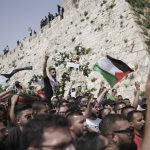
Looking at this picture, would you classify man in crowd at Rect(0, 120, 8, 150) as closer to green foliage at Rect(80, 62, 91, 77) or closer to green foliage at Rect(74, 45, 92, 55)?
green foliage at Rect(80, 62, 91, 77)

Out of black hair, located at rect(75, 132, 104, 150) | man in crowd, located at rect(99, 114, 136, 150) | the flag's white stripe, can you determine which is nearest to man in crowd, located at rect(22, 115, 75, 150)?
black hair, located at rect(75, 132, 104, 150)

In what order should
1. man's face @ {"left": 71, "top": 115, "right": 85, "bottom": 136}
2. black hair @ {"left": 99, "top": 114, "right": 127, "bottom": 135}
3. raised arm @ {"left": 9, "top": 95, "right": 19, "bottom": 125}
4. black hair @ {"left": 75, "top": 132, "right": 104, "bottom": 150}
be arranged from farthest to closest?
raised arm @ {"left": 9, "top": 95, "right": 19, "bottom": 125} < man's face @ {"left": 71, "top": 115, "right": 85, "bottom": 136} < black hair @ {"left": 99, "top": 114, "right": 127, "bottom": 135} < black hair @ {"left": 75, "top": 132, "right": 104, "bottom": 150}

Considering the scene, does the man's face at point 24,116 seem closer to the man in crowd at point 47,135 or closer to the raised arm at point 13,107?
the raised arm at point 13,107

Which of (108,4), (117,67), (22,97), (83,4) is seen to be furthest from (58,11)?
(22,97)

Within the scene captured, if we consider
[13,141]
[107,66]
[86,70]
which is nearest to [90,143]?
Result: [13,141]

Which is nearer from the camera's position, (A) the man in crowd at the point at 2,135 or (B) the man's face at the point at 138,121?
(A) the man in crowd at the point at 2,135

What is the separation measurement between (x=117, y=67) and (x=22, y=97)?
5.79 m

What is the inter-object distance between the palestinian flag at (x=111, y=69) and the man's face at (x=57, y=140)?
906cm

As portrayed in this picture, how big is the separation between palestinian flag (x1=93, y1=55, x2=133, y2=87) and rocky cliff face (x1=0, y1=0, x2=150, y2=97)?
10.6 meters

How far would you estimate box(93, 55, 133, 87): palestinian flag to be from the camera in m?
12.0

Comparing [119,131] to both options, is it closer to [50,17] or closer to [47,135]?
[47,135]

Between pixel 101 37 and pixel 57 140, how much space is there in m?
28.1

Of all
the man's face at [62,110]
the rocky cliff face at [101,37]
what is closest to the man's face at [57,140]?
the man's face at [62,110]

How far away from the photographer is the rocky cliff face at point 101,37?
24.8 meters
